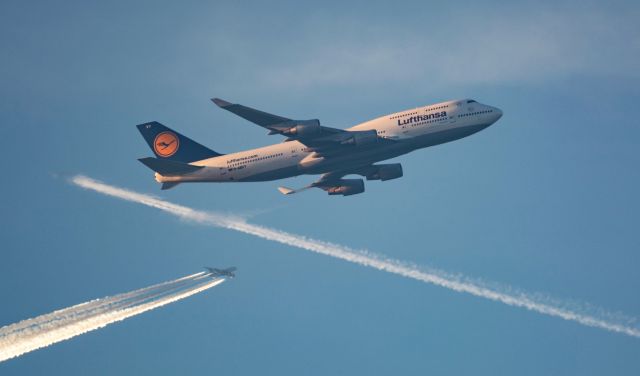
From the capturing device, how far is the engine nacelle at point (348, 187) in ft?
304

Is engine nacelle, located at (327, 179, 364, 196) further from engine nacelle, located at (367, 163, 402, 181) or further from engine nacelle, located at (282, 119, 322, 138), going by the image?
engine nacelle, located at (282, 119, 322, 138)

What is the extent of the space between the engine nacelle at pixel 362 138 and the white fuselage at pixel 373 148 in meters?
0.58

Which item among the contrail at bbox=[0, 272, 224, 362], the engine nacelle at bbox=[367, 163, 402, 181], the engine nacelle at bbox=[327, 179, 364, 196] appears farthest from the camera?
the engine nacelle at bbox=[327, 179, 364, 196]

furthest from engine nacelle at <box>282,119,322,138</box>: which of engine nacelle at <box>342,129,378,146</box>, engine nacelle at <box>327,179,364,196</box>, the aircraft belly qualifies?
engine nacelle at <box>327,179,364,196</box>

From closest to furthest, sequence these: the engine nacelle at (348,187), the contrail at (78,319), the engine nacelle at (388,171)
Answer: the contrail at (78,319)
the engine nacelle at (388,171)
the engine nacelle at (348,187)

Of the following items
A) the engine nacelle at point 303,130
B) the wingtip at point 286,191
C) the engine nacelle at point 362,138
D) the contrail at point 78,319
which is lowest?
the contrail at point 78,319

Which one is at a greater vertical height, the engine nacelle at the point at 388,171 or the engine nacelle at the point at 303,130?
the engine nacelle at the point at 303,130

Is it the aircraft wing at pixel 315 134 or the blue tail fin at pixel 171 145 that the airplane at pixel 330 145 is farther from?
the blue tail fin at pixel 171 145

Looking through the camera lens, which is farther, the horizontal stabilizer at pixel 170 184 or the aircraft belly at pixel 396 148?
the horizontal stabilizer at pixel 170 184

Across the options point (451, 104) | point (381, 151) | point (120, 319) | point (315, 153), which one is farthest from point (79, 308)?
point (451, 104)

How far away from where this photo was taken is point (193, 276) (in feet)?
308

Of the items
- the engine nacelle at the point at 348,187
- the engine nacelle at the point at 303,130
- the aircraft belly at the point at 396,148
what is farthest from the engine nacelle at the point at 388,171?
the engine nacelle at the point at 303,130

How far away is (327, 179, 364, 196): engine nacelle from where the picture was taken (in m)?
92.8

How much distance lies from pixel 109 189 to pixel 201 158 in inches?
516
